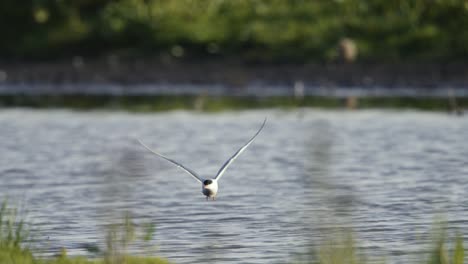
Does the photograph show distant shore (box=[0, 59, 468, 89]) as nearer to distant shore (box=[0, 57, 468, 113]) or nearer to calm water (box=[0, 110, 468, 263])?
distant shore (box=[0, 57, 468, 113])

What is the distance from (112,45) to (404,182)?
1840 centimetres

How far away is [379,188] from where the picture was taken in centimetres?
1639

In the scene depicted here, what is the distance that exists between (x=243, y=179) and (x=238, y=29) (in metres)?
14.2

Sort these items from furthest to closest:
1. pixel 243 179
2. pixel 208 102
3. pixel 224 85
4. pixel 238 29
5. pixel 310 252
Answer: pixel 238 29
pixel 224 85
pixel 208 102
pixel 243 179
pixel 310 252

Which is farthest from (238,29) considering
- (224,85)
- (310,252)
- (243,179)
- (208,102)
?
(310,252)

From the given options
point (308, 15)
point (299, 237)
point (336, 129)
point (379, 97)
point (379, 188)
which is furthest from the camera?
point (308, 15)

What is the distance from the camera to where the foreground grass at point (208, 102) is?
2714 cm

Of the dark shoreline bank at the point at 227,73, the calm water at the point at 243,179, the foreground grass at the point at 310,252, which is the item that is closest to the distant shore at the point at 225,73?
the dark shoreline bank at the point at 227,73

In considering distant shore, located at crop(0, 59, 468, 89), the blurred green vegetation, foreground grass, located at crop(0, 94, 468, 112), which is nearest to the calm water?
foreground grass, located at crop(0, 94, 468, 112)

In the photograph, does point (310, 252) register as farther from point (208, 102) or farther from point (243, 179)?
point (208, 102)

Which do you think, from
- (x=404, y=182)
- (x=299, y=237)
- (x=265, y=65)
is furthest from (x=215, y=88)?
(x=299, y=237)

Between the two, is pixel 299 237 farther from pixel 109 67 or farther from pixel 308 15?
pixel 109 67

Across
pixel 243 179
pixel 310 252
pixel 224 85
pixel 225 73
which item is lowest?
pixel 224 85

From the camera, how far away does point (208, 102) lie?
96.2ft
